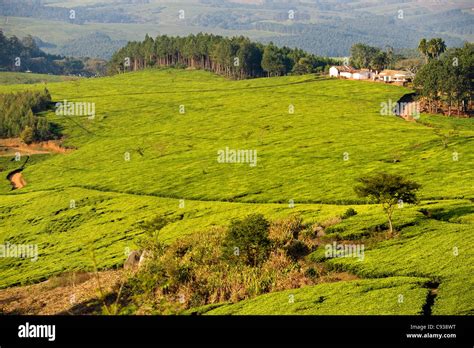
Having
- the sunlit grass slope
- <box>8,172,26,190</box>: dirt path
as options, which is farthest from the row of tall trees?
<box>8,172,26,190</box>: dirt path

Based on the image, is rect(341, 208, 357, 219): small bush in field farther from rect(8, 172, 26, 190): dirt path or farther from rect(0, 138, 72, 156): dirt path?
rect(0, 138, 72, 156): dirt path

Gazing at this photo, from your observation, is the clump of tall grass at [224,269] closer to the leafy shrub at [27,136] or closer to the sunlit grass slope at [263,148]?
the sunlit grass slope at [263,148]

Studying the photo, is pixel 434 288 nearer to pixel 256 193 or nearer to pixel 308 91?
pixel 256 193

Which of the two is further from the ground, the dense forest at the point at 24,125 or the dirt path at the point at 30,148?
the dense forest at the point at 24,125

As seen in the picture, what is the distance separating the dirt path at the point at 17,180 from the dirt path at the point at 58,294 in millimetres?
68956

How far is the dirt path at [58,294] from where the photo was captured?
2023 inches

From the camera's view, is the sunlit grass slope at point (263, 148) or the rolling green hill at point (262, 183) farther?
the sunlit grass slope at point (263, 148)

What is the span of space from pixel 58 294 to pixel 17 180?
90.1m

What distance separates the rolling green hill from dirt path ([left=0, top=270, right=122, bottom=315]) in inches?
143

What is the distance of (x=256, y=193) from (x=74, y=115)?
4728 inches

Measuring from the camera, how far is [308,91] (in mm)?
197750

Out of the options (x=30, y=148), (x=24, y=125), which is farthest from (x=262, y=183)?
(x=24, y=125)

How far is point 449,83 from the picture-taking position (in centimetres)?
15525

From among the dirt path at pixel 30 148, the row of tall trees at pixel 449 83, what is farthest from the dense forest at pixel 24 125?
the row of tall trees at pixel 449 83
